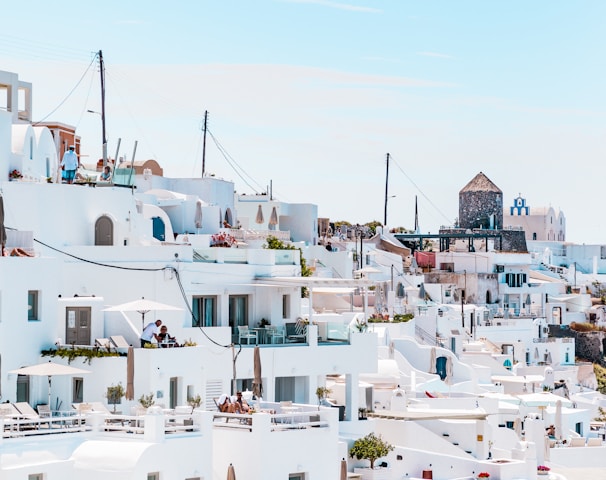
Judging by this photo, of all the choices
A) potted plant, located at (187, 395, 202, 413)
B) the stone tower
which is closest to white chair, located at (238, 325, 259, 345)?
potted plant, located at (187, 395, 202, 413)

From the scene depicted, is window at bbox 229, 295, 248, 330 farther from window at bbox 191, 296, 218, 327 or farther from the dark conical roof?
the dark conical roof

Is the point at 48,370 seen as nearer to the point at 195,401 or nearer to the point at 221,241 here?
the point at 195,401

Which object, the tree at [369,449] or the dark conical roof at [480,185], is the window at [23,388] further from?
the dark conical roof at [480,185]

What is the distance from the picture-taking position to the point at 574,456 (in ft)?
184

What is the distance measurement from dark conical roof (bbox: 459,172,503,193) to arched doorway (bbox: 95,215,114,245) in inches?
3019

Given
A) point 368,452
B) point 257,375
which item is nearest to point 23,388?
point 257,375

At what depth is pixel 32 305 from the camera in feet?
123

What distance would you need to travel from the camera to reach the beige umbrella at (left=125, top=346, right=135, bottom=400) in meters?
36.3

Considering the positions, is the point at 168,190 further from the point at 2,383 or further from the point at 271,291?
the point at 2,383

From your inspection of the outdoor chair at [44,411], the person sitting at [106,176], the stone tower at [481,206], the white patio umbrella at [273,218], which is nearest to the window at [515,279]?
the stone tower at [481,206]

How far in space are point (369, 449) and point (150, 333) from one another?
26.2 feet

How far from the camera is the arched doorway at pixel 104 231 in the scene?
4450 cm

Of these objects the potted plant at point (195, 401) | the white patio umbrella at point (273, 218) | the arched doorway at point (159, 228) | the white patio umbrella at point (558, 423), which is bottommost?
the white patio umbrella at point (558, 423)

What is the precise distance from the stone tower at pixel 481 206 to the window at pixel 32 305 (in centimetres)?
8314
